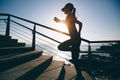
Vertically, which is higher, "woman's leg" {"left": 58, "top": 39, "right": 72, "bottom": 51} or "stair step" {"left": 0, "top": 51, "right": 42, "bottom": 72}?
"woman's leg" {"left": 58, "top": 39, "right": 72, "bottom": 51}

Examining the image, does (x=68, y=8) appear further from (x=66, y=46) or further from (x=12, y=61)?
(x=12, y=61)

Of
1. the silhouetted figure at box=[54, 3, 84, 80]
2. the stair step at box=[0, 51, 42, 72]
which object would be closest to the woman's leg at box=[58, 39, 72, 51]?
the silhouetted figure at box=[54, 3, 84, 80]

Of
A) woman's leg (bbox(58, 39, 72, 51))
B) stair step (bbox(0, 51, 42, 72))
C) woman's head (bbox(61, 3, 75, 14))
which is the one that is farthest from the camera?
woman's leg (bbox(58, 39, 72, 51))

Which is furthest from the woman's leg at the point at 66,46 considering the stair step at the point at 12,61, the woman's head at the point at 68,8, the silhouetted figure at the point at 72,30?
the stair step at the point at 12,61

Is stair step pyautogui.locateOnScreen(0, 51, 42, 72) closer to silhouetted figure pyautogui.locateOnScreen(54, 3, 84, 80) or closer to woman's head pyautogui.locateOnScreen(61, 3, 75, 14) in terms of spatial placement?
silhouetted figure pyautogui.locateOnScreen(54, 3, 84, 80)

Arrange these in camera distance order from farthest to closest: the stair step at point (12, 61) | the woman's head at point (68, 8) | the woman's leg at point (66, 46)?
1. the woman's leg at point (66, 46)
2. the woman's head at point (68, 8)
3. the stair step at point (12, 61)

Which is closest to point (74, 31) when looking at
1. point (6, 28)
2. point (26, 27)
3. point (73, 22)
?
point (73, 22)

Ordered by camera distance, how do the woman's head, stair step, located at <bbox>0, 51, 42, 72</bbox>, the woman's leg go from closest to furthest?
stair step, located at <bbox>0, 51, 42, 72</bbox> < the woman's head < the woman's leg

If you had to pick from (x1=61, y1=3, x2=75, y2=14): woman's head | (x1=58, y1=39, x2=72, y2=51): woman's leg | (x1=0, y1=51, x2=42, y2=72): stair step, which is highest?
(x1=61, y1=3, x2=75, y2=14): woman's head

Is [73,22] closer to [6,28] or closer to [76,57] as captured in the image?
[76,57]

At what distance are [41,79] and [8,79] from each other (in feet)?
3.45

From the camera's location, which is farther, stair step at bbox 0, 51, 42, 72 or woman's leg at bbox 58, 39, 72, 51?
woman's leg at bbox 58, 39, 72, 51

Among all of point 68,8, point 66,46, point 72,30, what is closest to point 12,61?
point 66,46

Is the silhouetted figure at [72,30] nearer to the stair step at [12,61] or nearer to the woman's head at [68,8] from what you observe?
the woman's head at [68,8]
